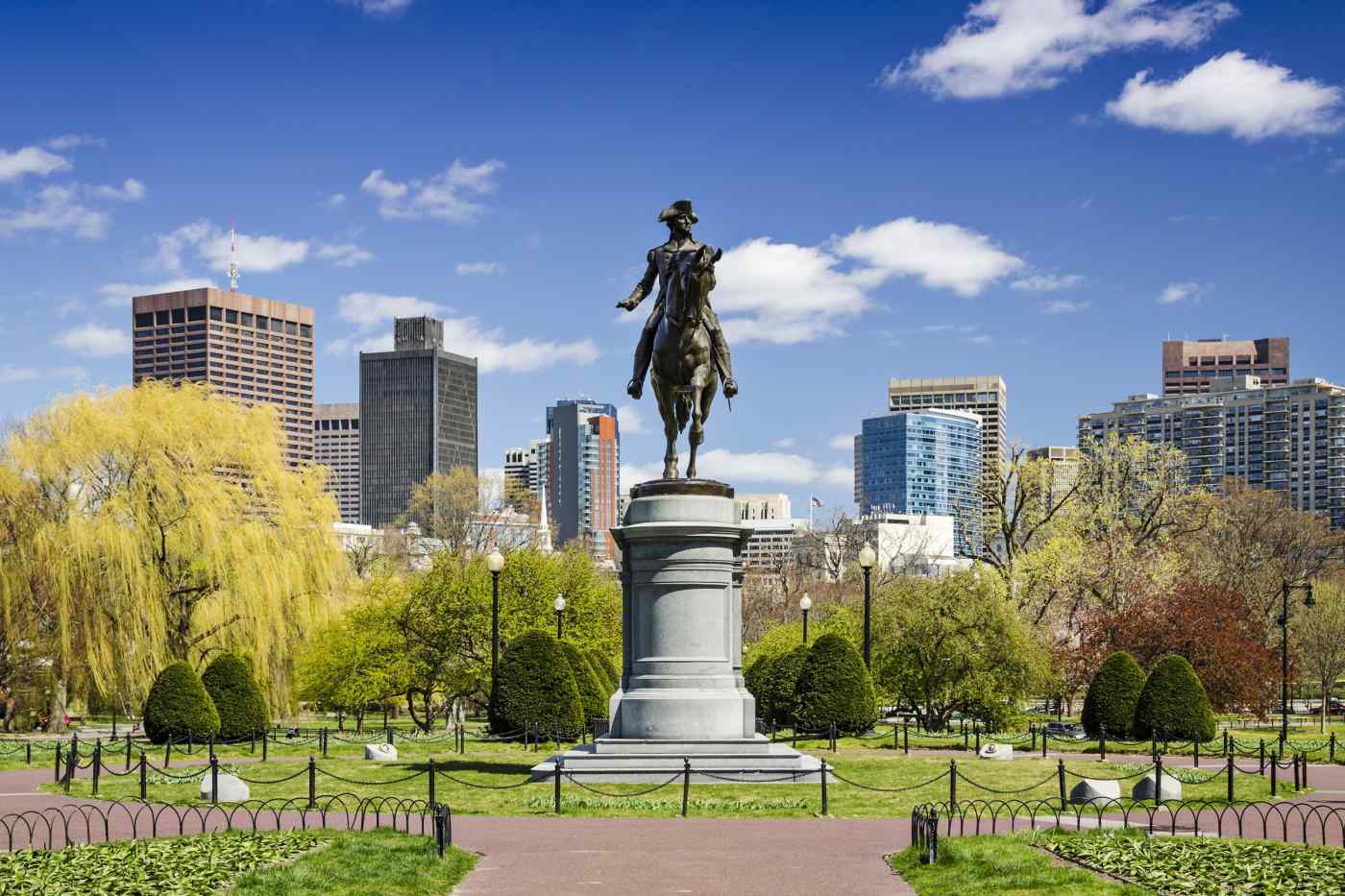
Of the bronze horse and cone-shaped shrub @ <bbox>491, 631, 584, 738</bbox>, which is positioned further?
cone-shaped shrub @ <bbox>491, 631, 584, 738</bbox>

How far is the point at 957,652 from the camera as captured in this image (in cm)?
4256

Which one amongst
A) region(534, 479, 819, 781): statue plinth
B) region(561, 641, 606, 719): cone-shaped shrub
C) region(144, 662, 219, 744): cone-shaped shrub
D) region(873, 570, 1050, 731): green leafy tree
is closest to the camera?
region(534, 479, 819, 781): statue plinth

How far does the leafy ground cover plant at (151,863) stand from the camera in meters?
14.0

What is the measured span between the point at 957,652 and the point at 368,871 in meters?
29.9

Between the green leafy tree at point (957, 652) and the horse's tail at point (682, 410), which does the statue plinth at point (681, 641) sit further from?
the green leafy tree at point (957, 652)

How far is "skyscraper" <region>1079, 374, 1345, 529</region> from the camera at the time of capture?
159125 mm

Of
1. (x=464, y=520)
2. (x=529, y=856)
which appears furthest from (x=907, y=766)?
(x=464, y=520)

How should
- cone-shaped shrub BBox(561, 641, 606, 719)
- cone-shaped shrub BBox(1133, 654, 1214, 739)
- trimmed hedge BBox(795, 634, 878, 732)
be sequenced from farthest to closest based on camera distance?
cone-shaped shrub BBox(561, 641, 606, 719), cone-shaped shrub BBox(1133, 654, 1214, 739), trimmed hedge BBox(795, 634, 878, 732)

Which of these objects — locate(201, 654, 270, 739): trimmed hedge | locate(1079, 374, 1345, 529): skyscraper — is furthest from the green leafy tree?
locate(1079, 374, 1345, 529): skyscraper

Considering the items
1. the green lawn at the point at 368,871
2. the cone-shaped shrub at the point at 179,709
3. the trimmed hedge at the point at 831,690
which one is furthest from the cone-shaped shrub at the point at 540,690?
the green lawn at the point at 368,871

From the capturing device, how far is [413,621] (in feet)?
166

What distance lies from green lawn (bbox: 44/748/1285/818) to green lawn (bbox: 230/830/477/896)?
3.65 metres

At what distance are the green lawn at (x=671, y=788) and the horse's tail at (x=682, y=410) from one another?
618 cm

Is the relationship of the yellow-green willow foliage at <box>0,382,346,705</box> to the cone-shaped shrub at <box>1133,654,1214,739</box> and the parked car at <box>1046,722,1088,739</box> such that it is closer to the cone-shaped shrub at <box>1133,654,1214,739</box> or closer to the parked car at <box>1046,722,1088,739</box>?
the parked car at <box>1046,722,1088,739</box>
